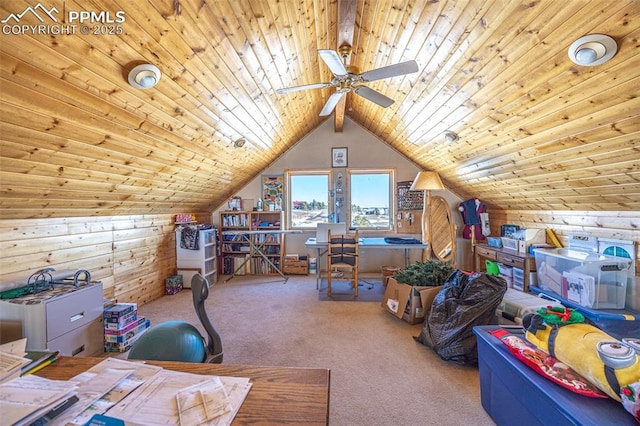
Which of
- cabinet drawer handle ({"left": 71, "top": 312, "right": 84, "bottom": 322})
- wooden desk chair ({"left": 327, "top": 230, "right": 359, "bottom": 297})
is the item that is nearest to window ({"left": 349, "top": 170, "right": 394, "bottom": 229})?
wooden desk chair ({"left": 327, "top": 230, "right": 359, "bottom": 297})

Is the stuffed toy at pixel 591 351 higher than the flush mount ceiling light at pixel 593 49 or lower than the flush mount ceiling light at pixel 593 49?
lower

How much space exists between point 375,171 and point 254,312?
3.42m

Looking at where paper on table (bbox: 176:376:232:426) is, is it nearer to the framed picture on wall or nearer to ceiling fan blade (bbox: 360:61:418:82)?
ceiling fan blade (bbox: 360:61:418:82)

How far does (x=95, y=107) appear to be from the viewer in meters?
1.80

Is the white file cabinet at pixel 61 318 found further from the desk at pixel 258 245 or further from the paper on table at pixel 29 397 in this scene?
the desk at pixel 258 245

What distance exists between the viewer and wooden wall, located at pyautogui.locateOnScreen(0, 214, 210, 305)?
2342 millimetres

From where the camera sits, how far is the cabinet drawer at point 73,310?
82.5 inches

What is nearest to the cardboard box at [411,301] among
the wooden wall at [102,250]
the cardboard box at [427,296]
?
the cardboard box at [427,296]

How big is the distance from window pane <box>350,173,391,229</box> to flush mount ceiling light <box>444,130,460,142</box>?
79.1 inches

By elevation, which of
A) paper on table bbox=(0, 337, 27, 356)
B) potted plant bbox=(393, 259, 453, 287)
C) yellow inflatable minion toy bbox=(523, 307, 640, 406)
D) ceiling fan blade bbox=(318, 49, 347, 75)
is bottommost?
potted plant bbox=(393, 259, 453, 287)

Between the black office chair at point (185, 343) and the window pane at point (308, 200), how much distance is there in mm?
4043

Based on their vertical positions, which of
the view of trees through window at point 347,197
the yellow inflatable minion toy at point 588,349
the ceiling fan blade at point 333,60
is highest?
the ceiling fan blade at point 333,60

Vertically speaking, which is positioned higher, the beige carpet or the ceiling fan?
the ceiling fan

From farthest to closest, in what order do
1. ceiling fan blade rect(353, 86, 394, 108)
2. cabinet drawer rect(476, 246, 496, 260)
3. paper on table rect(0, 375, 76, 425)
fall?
cabinet drawer rect(476, 246, 496, 260), ceiling fan blade rect(353, 86, 394, 108), paper on table rect(0, 375, 76, 425)
